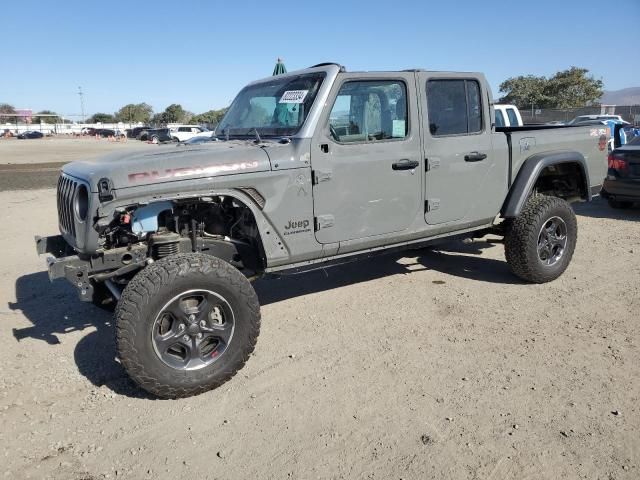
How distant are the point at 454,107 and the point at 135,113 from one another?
11537cm

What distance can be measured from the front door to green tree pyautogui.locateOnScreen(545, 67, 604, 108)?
46105 mm

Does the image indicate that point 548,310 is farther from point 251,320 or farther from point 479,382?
point 251,320

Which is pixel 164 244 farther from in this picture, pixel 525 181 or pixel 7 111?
pixel 7 111

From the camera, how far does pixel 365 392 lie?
3.37 meters

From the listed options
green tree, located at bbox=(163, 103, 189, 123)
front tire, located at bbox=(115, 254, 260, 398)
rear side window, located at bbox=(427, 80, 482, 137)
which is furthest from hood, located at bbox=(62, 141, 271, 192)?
green tree, located at bbox=(163, 103, 189, 123)

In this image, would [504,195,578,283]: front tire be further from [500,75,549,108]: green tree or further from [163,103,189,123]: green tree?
[163,103,189,123]: green tree

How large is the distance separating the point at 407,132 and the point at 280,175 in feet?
4.09

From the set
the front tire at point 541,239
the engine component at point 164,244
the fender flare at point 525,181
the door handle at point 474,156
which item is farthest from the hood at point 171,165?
the front tire at point 541,239

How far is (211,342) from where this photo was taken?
11.6 feet

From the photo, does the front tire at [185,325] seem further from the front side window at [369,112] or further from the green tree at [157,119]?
the green tree at [157,119]

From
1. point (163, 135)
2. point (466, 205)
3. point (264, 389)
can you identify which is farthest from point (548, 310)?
point (163, 135)

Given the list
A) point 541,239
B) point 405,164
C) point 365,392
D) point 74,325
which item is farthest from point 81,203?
point 541,239

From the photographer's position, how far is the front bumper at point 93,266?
3.35 metres

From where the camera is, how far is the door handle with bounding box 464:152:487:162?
15.2ft
